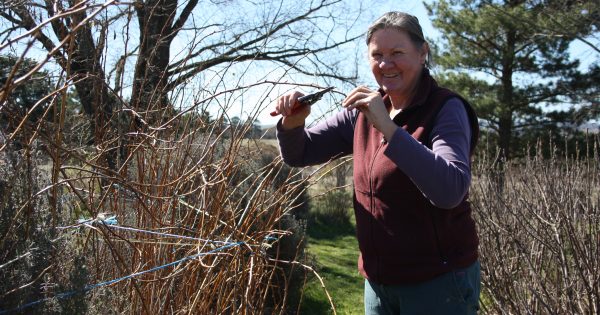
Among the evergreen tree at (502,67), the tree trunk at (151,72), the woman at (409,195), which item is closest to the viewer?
the woman at (409,195)

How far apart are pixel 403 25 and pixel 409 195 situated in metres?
0.47

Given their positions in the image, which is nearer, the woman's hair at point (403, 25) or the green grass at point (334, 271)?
the woman's hair at point (403, 25)

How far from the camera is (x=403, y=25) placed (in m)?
1.77

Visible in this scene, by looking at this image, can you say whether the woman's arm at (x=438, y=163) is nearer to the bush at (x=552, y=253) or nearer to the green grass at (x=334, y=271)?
the bush at (x=552, y=253)

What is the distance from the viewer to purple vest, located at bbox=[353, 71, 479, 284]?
169 cm

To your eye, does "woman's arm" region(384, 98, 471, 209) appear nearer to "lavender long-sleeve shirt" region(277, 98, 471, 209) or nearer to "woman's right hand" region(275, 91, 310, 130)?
"lavender long-sleeve shirt" region(277, 98, 471, 209)

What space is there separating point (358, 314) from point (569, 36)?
25.3 feet

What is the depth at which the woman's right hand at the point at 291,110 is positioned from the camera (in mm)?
1906

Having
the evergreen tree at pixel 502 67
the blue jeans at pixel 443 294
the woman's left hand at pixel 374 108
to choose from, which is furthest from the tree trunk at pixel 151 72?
the evergreen tree at pixel 502 67

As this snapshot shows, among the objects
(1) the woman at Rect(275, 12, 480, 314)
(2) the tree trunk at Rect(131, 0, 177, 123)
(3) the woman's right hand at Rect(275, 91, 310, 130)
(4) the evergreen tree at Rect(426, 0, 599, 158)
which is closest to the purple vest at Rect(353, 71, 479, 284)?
(1) the woman at Rect(275, 12, 480, 314)

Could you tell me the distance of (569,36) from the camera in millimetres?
11633

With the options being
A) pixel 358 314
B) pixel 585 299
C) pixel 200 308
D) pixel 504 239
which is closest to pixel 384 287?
pixel 200 308

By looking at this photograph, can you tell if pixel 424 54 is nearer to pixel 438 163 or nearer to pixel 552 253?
pixel 438 163

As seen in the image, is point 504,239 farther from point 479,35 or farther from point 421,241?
point 479,35
